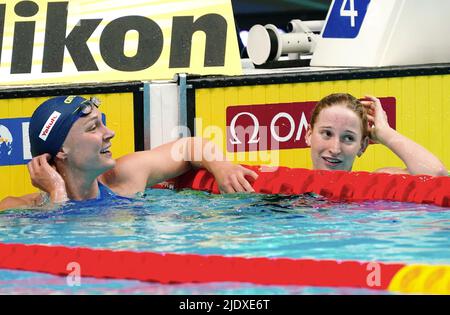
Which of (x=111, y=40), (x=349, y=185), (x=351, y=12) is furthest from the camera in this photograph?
(x=351, y=12)

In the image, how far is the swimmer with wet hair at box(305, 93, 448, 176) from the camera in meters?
5.30

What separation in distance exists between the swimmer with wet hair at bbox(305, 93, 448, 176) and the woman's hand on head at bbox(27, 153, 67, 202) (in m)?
1.28

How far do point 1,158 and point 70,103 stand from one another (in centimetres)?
74

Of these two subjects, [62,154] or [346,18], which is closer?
[62,154]

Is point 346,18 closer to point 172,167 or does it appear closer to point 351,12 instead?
point 351,12

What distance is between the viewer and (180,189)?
18.1ft

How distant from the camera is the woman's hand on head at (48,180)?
486cm

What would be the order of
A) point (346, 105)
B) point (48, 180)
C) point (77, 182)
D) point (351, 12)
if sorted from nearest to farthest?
point (48, 180)
point (77, 182)
point (346, 105)
point (351, 12)

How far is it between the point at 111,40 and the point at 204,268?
2493 mm

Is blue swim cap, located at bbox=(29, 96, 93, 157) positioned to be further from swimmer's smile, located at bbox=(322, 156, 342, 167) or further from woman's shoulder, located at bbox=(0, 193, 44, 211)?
swimmer's smile, located at bbox=(322, 156, 342, 167)

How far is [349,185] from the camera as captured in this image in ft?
16.8

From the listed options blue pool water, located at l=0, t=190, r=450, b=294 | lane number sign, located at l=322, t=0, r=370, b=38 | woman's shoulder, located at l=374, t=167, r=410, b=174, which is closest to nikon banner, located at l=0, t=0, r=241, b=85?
lane number sign, located at l=322, t=0, r=370, b=38

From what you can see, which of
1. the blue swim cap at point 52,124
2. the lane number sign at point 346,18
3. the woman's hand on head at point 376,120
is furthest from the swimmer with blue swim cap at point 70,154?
the lane number sign at point 346,18

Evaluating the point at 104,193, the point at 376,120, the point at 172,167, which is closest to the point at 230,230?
the point at 104,193
